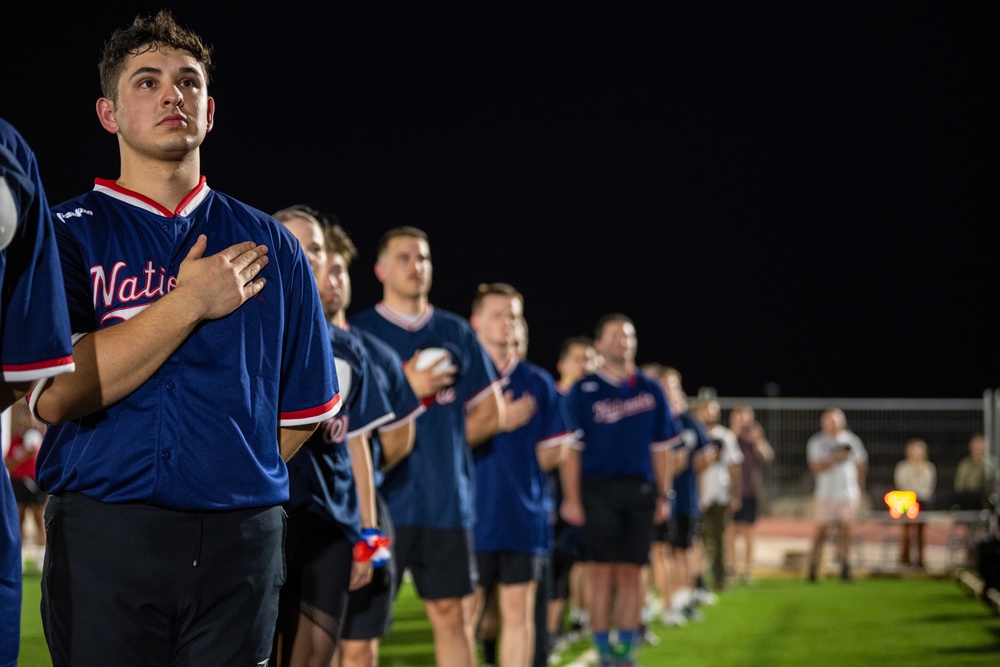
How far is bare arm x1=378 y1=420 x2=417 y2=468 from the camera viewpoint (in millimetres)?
4801

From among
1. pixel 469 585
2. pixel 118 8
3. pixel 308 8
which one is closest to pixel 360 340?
pixel 469 585

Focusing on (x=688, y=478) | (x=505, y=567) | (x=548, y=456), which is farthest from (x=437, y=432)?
(x=688, y=478)

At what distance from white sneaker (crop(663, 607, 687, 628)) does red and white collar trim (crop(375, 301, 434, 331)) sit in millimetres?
6303

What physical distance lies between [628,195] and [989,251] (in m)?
11.2

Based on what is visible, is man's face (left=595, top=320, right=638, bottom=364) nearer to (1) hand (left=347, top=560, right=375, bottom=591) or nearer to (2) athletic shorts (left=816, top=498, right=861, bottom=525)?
(1) hand (left=347, top=560, right=375, bottom=591)

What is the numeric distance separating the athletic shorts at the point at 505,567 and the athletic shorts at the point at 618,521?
173cm

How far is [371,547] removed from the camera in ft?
13.4

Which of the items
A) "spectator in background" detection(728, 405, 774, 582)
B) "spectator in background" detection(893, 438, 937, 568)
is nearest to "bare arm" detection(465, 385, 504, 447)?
"spectator in background" detection(728, 405, 774, 582)

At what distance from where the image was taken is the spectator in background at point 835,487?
16.0m

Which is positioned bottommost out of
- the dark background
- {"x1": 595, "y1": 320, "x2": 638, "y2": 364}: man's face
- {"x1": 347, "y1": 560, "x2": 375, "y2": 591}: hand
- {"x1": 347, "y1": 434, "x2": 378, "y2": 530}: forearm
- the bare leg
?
the bare leg

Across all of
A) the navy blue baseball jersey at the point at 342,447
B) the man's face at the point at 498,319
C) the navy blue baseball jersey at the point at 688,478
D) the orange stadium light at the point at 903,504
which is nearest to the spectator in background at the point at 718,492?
the navy blue baseball jersey at the point at 688,478

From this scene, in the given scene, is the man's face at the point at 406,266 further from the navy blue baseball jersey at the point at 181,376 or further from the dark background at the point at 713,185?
the dark background at the point at 713,185

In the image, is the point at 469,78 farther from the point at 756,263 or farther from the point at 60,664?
the point at 60,664

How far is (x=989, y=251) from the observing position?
1357 inches
